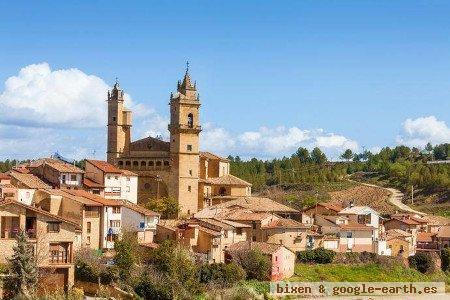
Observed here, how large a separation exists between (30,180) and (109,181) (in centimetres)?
767

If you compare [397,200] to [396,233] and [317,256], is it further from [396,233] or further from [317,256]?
[317,256]

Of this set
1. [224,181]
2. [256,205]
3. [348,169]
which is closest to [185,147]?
[224,181]

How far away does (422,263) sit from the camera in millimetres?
75188

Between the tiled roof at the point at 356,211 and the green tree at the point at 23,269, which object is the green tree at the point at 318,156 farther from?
the green tree at the point at 23,269

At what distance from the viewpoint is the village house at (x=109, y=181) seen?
7138cm

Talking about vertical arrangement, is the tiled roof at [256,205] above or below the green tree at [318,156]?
below

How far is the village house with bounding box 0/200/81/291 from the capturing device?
165 feet

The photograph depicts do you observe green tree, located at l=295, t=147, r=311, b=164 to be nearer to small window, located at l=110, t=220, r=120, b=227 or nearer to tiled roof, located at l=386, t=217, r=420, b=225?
tiled roof, located at l=386, t=217, r=420, b=225

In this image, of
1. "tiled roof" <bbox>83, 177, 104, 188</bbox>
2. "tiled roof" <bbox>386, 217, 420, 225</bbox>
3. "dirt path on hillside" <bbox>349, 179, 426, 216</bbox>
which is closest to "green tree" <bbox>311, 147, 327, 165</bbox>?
"dirt path on hillside" <bbox>349, 179, 426, 216</bbox>

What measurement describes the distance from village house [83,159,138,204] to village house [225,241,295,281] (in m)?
13.6

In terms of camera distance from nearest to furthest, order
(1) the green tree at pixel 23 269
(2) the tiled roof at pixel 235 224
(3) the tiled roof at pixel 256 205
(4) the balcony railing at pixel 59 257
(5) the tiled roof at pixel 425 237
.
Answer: (1) the green tree at pixel 23 269, (4) the balcony railing at pixel 59 257, (2) the tiled roof at pixel 235 224, (3) the tiled roof at pixel 256 205, (5) the tiled roof at pixel 425 237

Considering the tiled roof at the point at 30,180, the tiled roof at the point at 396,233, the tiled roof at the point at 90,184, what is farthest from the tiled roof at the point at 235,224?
the tiled roof at the point at 396,233

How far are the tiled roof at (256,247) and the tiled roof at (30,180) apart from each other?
15136 millimetres

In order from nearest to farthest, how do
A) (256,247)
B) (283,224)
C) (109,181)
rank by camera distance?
(256,247) < (283,224) < (109,181)
